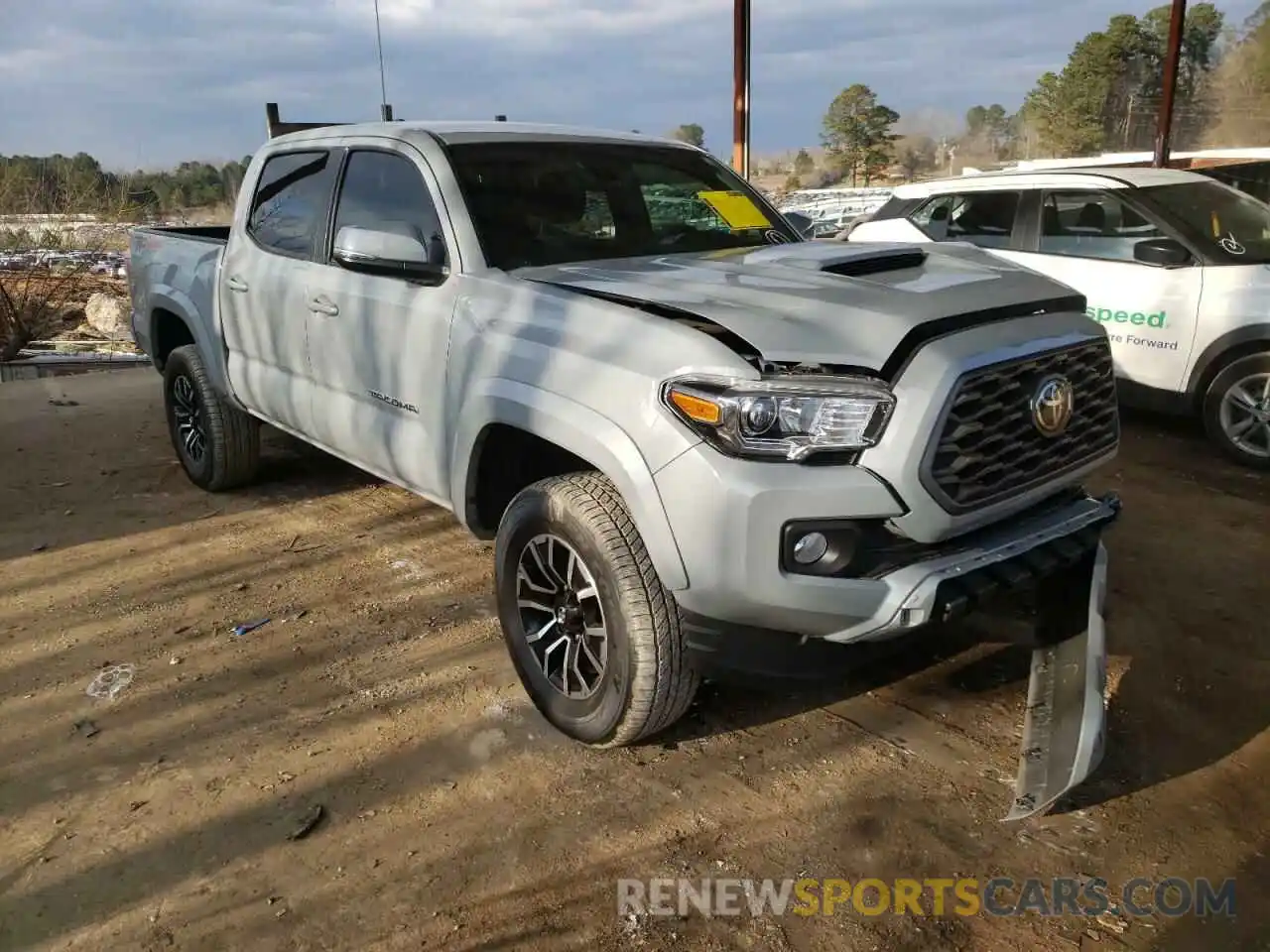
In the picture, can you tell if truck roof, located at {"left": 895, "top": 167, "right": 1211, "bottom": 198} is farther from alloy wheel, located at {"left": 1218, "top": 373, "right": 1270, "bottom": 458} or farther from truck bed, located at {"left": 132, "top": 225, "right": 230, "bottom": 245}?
truck bed, located at {"left": 132, "top": 225, "right": 230, "bottom": 245}

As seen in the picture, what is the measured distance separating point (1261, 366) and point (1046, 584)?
3.64 m

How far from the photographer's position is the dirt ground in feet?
7.58

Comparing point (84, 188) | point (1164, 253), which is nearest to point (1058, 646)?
point (1164, 253)

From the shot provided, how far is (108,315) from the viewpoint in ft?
38.5

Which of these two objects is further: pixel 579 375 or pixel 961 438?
pixel 579 375

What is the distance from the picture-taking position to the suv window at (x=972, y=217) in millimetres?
6938

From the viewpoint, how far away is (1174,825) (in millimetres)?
2584

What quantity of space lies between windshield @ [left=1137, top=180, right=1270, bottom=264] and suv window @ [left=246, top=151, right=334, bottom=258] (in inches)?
199

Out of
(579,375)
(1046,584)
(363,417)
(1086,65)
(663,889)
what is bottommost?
(663,889)

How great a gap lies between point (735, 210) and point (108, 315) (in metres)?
10.3

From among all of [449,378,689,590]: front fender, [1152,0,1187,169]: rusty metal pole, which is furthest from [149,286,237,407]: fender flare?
[1152,0,1187,169]: rusty metal pole

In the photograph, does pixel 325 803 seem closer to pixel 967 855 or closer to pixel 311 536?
pixel 967 855

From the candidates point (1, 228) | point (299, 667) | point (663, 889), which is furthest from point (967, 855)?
point (1, 228)

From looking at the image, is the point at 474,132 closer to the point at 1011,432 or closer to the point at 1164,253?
the point at 1011,432
